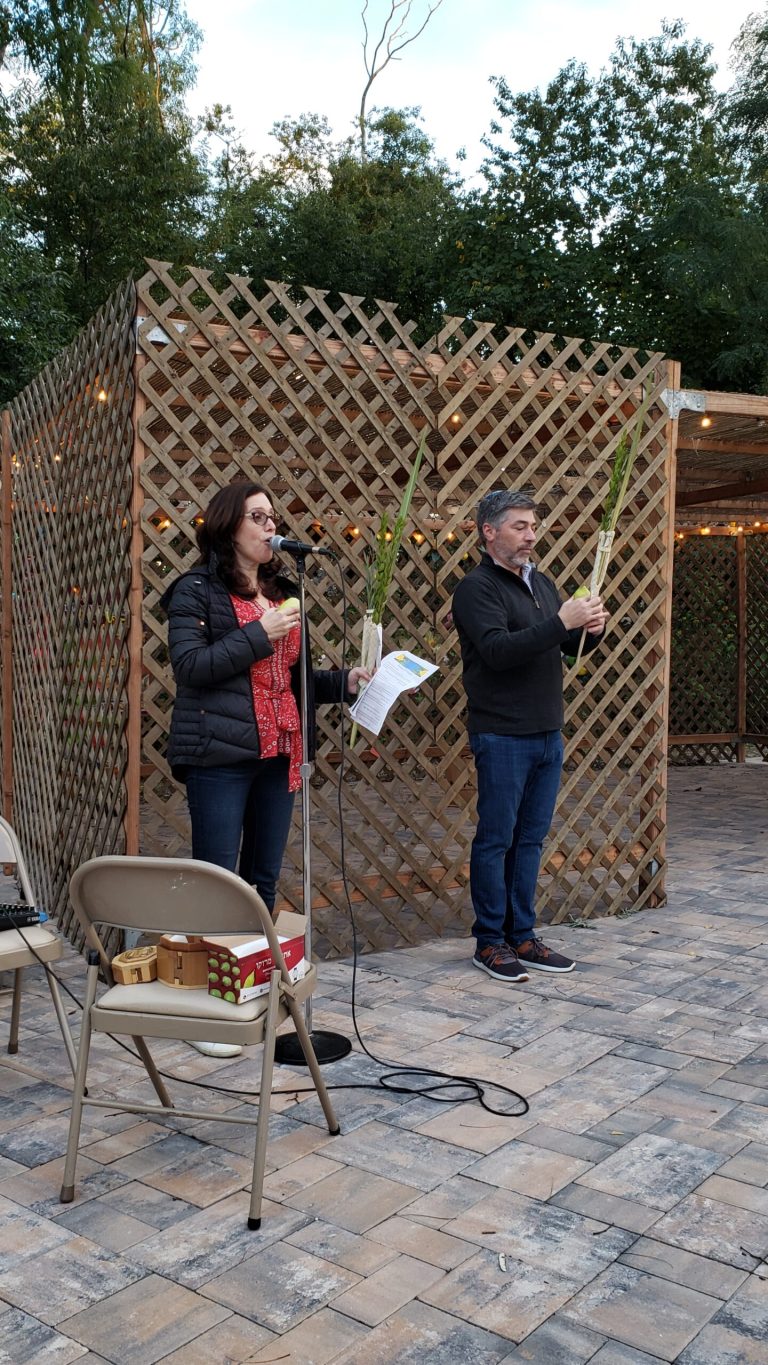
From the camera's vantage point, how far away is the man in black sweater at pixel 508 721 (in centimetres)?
351

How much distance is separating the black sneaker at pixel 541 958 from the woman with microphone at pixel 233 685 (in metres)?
1.05

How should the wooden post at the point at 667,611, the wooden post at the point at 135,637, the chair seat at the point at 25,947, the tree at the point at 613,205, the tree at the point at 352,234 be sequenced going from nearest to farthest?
the chair seat at the point at 25,947
the wooden post at the point at 135,637
the wooden post at the point at 667,611
the tree at the point at 613,205
the tree at the point at 352,234

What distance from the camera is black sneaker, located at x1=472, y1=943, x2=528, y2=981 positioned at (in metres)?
3.53

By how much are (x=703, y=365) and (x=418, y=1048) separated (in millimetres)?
12413

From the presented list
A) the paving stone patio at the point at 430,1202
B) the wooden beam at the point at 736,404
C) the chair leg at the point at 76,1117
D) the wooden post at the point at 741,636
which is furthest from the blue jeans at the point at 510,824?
the wooden post at the point at 741,636

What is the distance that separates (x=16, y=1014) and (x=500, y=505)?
6.49 ft

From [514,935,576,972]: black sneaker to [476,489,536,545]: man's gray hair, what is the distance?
1351 millimetres

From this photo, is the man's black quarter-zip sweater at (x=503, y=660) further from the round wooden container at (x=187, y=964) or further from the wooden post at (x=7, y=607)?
the wooden post at (x=7, y=607)

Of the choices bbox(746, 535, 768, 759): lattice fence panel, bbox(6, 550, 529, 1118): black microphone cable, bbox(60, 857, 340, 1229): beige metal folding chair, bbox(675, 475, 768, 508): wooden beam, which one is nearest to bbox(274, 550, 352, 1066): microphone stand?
bbox(6, 550, 529, 1118): black microphone cable

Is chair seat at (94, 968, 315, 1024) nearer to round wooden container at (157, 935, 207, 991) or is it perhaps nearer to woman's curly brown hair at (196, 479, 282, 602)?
round wooden container at (157, 935, 207, 991)

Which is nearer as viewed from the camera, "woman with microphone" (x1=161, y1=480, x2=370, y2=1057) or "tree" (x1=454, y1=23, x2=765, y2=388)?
"woman with microphone" (x1=161, y1=480, x2=370, y2=1057)

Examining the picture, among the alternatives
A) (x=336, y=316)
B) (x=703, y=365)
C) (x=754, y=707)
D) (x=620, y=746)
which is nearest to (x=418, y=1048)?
(x=620, y=746)

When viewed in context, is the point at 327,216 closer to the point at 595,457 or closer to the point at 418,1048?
the point at 595,457

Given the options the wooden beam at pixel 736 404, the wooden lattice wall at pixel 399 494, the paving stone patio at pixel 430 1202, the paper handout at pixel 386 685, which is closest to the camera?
the paving stone patio at pixel 430 1202
